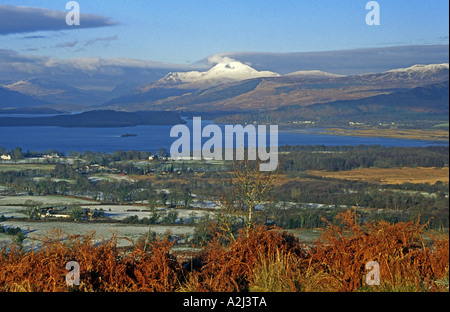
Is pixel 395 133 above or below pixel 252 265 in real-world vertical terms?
below

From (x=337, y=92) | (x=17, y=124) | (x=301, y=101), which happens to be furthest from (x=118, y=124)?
(x=337, y=92)

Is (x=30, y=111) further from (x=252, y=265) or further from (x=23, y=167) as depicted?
(x=252, y=265)

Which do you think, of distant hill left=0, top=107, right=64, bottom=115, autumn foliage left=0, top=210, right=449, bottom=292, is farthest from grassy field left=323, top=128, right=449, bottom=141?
distant hill left=0, top=107, right=64, bottom=115

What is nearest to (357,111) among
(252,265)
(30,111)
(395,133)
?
(395,133)

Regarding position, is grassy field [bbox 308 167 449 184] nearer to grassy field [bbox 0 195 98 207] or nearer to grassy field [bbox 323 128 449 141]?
grassy field [bbox 323 128 449 141]
